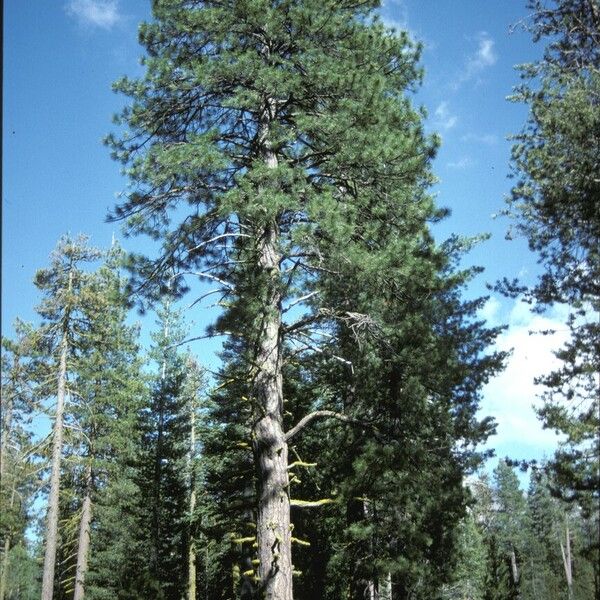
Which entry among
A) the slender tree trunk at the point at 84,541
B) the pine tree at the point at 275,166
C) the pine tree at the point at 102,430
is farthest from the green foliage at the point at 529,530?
the pine tree at the point at 275,166

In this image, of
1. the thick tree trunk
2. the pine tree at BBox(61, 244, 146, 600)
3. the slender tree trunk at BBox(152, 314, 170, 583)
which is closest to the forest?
the thick tree trunk

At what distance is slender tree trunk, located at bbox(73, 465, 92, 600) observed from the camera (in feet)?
66.7

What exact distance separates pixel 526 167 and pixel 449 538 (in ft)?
28.1

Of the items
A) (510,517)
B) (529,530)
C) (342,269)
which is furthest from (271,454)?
(529,530)

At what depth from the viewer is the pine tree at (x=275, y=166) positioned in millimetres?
7043

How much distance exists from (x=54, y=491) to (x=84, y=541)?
524 cm

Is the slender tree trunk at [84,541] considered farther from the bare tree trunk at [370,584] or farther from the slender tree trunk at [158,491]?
the bare tree trunk at [370,584]

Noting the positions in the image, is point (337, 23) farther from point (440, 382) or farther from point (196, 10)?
point (440, 382)

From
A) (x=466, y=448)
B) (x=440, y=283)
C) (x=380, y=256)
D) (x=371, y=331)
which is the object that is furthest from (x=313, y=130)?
(x=466, y=448)

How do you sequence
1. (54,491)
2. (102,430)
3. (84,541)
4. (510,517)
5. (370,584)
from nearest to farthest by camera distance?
1. (370,584)
2. (54,491)
3. (84,541)
4. (102,430)
5. (510,517)

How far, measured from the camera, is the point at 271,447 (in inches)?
267

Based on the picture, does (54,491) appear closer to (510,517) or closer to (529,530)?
(510,517)

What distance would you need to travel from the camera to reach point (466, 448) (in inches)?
502

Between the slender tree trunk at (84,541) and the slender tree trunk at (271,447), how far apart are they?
17.6 m
